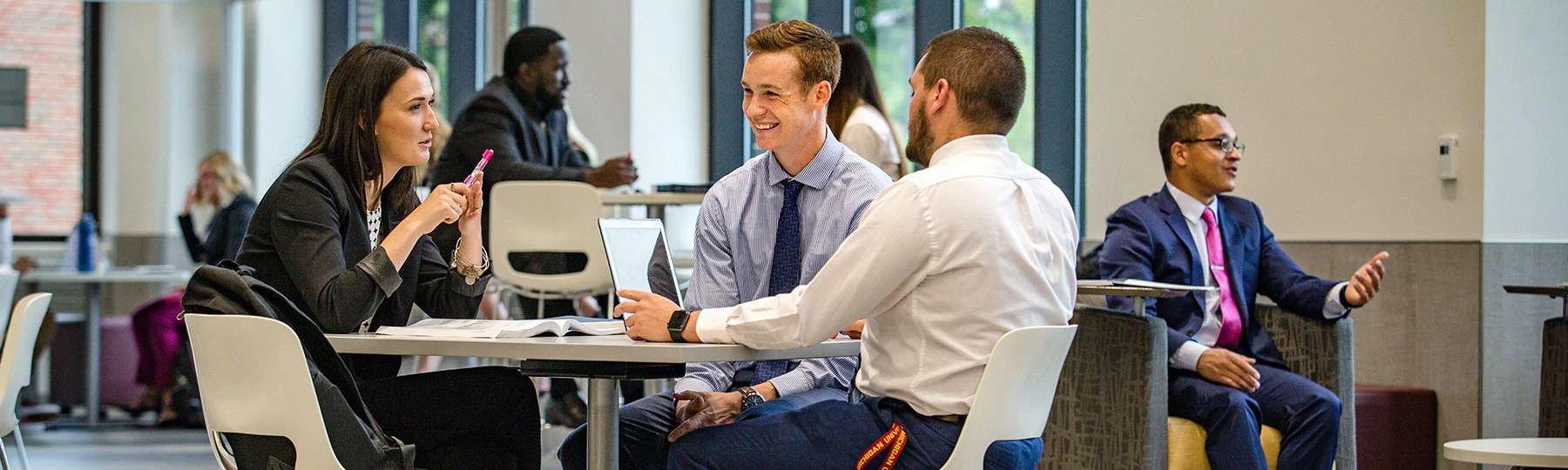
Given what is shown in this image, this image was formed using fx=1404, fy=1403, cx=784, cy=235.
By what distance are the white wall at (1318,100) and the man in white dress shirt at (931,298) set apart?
2.34 m

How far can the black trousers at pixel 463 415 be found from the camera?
8.23ft

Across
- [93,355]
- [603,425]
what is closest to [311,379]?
[603,425]

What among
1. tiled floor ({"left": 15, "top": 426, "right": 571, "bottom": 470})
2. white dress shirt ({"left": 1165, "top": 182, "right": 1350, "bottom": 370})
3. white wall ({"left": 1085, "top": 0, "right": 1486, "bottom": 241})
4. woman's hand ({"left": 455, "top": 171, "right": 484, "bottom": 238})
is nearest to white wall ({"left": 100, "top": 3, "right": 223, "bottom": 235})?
tiled floor ({"left": 15, "top": 426, "right": 571, "bottom": 470})

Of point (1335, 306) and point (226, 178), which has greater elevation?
point (226, 178)

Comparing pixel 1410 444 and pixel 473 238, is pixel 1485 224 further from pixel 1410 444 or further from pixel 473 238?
pixel 473 238

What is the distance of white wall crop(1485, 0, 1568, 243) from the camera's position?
13.3 feet

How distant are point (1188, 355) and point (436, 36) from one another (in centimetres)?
598

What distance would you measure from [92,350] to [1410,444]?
6020 millimetres

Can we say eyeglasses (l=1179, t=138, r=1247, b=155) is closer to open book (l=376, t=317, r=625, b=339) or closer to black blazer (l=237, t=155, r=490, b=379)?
open book (l=376, t=317, r=625, b=339)

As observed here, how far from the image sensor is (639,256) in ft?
8.43

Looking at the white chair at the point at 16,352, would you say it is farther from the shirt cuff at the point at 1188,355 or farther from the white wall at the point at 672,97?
the white wall at the point at 672,97

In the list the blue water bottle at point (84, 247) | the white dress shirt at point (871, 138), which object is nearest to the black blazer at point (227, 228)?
the blue water bottle at point (84, 247)

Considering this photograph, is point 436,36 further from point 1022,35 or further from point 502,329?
point 502,329

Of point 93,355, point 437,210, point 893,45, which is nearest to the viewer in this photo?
point 437,210
